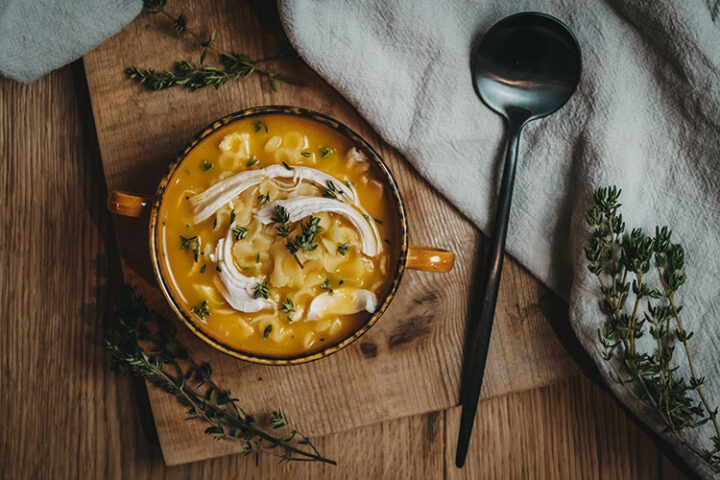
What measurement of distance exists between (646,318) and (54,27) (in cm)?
207

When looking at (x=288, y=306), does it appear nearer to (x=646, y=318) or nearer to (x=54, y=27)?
(x=646, y=318)

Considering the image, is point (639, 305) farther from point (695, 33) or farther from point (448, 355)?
point (695, 33)

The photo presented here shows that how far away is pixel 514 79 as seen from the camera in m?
1.74

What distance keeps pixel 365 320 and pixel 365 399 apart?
377 mm

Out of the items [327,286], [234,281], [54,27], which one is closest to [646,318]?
[327,286]

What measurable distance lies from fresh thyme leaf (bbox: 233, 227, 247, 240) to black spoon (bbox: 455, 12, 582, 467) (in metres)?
0.77

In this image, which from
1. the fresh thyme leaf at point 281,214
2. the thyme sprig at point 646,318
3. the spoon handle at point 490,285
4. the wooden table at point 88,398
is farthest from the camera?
the wooden table at point 88,398

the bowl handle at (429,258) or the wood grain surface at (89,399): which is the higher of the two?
the bowl handle at (429,258)

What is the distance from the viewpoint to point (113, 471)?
1932mm

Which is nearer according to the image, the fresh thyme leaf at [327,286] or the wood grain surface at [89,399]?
the fresh thyme leaf at [327,286]

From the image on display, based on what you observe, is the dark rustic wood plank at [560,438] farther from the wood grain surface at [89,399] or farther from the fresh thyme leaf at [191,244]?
the fresh thyme leaf at [191,244]

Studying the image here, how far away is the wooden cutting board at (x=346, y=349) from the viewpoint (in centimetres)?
179

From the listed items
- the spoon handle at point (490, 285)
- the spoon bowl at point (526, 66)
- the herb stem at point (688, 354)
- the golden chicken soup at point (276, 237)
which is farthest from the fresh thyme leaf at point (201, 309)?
the herb stem at point (688, 354)

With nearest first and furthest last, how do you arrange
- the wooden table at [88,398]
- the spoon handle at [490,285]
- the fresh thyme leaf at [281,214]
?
the fresh thyme leaf at [281,214]
the spoon handle at [490,285]
the wooden table at [88,398]
